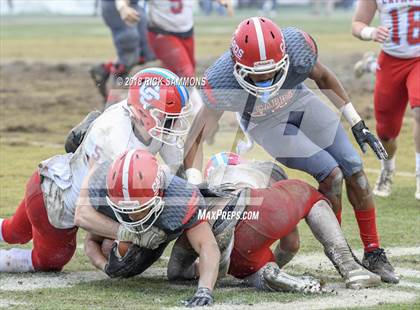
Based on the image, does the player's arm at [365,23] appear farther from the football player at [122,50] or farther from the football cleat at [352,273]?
the football player at [122,50]

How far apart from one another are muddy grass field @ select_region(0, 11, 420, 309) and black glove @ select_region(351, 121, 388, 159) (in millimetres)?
650

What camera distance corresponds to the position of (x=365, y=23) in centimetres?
745

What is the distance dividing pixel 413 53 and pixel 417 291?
2.86 m

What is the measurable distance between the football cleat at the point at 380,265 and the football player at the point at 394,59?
217 cm

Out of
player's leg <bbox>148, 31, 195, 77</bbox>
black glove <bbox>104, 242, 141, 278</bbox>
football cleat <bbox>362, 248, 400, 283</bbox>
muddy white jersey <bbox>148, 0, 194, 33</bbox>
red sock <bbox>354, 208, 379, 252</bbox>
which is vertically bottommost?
player's leg <bbox>148, 31, 195, 77</bbox>

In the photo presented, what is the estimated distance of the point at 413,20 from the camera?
734 centimetres

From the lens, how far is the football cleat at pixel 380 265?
5078mm

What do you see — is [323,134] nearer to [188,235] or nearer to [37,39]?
[188,235]

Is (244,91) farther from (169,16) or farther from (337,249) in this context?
(169,16)

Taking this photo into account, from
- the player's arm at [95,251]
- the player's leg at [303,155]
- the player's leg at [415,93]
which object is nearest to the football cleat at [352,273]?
the player's leg at [303,155]

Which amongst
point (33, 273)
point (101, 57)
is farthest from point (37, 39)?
point (33, 273)

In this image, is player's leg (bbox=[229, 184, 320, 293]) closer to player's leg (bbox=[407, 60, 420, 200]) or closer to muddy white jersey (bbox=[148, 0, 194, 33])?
player's leg (bbox=[407, 60, 420, 200])

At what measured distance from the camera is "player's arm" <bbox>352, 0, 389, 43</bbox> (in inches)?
280

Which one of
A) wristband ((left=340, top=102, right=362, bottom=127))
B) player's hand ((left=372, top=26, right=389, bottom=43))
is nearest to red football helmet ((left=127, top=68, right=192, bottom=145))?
wristband ((left=340, top=102, right=362, bottom=127))
